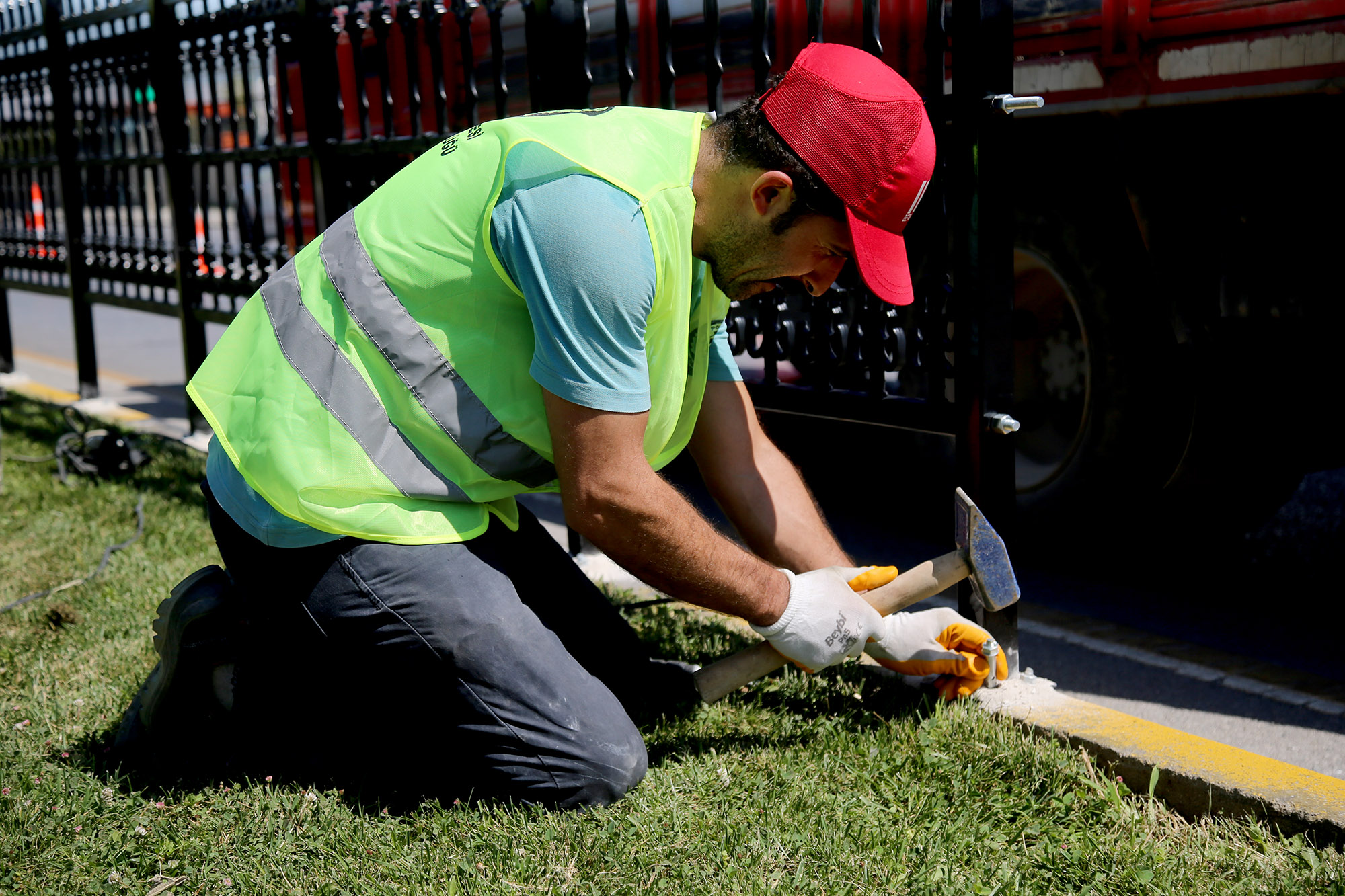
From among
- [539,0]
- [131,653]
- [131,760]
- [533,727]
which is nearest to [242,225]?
[539,0]

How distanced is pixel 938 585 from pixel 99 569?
2564 mm

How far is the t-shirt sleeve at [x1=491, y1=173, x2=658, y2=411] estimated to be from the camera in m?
2.01

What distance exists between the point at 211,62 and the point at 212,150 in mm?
381

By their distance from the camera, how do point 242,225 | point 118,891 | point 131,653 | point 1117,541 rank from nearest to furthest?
point 118,891 < point 131,653 < point 1117,541 < point 242,225

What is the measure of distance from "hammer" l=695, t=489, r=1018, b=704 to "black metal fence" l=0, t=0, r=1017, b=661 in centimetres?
18

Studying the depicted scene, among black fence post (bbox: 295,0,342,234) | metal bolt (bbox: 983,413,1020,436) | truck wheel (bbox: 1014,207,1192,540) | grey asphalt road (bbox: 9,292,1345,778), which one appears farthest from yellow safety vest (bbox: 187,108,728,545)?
black fence post (bbox: 295,0,342,234)

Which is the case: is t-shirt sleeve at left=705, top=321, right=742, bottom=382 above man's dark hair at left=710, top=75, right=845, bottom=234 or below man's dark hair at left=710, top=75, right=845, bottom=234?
below

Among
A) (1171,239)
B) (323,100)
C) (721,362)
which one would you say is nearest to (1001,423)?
(721,362)

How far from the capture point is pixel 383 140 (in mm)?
4285

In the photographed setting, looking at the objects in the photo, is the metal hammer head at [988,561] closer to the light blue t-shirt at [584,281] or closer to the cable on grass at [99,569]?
the light blue t-shirt at [584,281]

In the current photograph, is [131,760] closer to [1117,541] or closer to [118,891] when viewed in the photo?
[118,891]

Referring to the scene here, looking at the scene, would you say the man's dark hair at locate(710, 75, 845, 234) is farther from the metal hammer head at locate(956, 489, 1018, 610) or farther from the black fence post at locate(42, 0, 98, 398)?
the black fence post at locate(42, 0, 98, 398)

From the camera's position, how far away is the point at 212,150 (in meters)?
5.47

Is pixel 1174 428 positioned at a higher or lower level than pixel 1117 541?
higher
